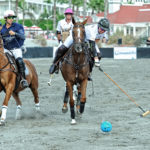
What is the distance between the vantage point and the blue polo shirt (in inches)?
441

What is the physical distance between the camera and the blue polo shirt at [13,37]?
1120 centimetres

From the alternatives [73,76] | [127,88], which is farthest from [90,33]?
[127,88]

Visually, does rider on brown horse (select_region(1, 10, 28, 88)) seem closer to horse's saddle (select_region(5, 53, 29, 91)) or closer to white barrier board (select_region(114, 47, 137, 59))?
horse's saddle (select_region(5, 53, 29, 91))

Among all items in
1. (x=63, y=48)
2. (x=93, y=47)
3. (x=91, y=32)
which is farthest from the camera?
(x=63, y=48)

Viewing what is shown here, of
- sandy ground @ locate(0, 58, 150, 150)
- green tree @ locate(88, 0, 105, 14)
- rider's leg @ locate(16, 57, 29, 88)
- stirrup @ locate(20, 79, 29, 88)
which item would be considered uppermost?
rider's leg @ locate(16, 57, 29, 88)

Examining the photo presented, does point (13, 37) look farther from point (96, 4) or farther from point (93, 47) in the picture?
point (96, 4)

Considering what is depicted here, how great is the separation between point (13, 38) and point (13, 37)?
2.0 inches

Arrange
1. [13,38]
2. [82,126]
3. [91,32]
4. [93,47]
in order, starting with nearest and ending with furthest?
[82,126]
[91,32]
[93,47]
[13,38]

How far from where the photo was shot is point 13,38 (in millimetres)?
11305

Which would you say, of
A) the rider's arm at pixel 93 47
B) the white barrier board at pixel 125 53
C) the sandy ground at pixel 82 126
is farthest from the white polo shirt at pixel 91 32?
the white barrier board at pixel 125 53

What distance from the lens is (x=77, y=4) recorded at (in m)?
108

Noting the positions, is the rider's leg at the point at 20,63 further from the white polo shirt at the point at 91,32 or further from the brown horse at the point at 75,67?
the white polo shirt at the point at 91,32

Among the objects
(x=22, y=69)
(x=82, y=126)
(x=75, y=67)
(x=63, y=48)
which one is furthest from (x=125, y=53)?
(x=82, y=126)

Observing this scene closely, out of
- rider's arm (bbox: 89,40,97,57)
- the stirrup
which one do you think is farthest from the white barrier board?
the stirrup
